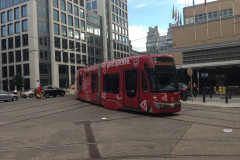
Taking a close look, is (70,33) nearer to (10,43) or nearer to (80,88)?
(10,43)

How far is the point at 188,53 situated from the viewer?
30.5 metres

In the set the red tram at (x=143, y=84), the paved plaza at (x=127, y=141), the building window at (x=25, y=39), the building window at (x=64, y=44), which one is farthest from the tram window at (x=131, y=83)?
the building window at (x=64, y=44)

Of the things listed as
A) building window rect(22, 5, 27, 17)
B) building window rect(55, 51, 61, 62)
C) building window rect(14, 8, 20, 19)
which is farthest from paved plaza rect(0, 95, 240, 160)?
building window rect(14, 8, 20, 19)

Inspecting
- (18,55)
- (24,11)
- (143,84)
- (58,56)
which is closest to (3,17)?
(24,11)

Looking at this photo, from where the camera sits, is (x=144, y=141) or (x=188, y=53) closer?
(x=144, y=141)

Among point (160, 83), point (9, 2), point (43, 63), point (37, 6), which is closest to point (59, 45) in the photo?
point (43, 63)

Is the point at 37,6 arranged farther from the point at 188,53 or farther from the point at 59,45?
the point at 188,53

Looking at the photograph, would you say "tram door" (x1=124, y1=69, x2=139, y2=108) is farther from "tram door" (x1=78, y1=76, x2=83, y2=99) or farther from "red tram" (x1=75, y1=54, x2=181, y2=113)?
"tram door" (x1=78, y1=76, x2=83, y2=99)

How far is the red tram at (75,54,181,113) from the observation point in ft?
31.9

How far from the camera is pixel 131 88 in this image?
10781 millimetres

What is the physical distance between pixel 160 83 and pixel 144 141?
430 cm

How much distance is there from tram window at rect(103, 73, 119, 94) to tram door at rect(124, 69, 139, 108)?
0.87 metres

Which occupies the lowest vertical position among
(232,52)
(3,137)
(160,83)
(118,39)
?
(3,137)

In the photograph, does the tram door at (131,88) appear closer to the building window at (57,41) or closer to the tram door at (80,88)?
the tram door at (80,88)
